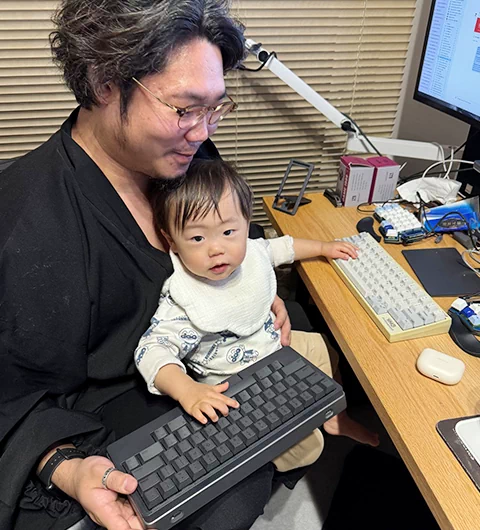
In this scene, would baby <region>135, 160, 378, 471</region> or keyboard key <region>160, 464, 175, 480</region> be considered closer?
keyboard key <region>160, 464, 175, 480</region>

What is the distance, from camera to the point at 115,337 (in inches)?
37.4

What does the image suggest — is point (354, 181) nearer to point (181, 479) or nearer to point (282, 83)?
point (282, 83)

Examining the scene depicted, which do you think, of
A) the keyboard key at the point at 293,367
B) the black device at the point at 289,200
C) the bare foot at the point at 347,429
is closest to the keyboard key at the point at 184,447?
the keyboard key at the point at 293,367

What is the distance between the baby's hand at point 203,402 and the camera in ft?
→ 2.70

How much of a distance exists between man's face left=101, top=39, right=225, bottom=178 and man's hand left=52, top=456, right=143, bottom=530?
1.72 feet

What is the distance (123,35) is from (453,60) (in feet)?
2.85

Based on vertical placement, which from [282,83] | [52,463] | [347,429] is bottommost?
[347,429]

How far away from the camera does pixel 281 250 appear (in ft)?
3.71

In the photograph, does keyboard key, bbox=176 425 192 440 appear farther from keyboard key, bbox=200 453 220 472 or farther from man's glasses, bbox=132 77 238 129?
man's glasses, bbox=132 77 238 129

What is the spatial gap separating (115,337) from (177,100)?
0.46 m

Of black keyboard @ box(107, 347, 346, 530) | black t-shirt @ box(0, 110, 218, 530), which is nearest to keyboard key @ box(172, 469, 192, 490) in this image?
black keyboard @ box(107, 347, 346, 530)

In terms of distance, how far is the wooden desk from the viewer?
2.15ft

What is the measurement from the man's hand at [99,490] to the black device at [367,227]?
0.79 metres

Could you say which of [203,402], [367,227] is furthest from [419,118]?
[203,402]
